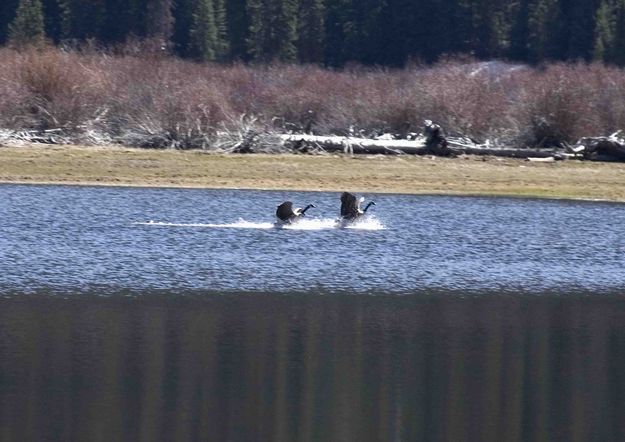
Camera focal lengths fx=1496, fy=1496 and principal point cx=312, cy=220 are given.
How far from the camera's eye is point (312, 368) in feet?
44.8

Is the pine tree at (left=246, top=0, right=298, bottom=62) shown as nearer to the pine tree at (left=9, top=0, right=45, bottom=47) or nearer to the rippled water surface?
the pine tree at (left=9, top=0, right=45, bottom=47)

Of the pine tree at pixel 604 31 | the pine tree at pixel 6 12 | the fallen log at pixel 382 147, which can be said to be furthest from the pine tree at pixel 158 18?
the fallen log at pixel 382 147

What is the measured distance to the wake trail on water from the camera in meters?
24.3

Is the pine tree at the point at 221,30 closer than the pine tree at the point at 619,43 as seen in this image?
No

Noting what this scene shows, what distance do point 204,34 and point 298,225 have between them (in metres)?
48.5

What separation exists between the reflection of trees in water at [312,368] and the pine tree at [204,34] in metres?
55.1

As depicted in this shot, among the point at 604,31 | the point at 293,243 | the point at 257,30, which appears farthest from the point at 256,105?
the point at 257,30

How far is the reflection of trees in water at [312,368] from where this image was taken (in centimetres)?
1162

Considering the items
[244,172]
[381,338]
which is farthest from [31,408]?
[244,172]

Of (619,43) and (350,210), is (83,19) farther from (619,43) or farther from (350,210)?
(350,210)

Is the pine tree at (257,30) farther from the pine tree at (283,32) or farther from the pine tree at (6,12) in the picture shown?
the pine tree at (6,12)

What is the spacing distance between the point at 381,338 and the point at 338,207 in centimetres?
1301

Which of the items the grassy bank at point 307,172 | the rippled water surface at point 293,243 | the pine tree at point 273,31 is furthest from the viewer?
the pine tree at point 273,31

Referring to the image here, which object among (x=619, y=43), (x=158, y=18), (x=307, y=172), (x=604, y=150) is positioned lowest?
(x=307, y=172)
